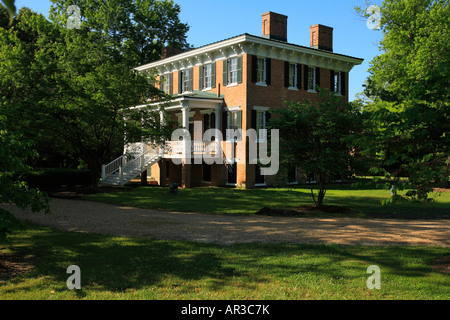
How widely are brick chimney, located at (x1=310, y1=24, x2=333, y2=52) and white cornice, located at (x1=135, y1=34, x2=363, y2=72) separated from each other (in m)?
1.32

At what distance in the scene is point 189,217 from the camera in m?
13.6

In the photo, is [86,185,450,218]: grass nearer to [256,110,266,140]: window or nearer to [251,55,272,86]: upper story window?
[256,110,266,140]: window

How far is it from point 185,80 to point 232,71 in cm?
575

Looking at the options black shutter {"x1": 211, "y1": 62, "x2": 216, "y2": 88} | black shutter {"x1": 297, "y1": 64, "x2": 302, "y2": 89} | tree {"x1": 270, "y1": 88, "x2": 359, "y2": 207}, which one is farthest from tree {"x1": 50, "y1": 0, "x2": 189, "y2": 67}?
tree {"x1": 270, "y1": 88, "x2": 359, "y2": 207}

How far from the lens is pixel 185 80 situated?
1228 inches

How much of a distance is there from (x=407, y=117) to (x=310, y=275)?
10.0 feet

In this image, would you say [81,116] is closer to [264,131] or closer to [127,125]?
[127,125]

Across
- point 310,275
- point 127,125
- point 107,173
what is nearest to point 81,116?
point 127,125

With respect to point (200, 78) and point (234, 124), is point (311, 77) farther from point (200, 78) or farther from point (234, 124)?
point (200, 78)

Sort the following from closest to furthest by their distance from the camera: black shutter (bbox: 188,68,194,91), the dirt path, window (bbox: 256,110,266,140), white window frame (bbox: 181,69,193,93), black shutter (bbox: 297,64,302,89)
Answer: the dirt path < window (bbox: 256,110,266,140) < black shutter (bbox: 297,64,302,89) < black shutter (bbox: 188,68,194,91) < white window frame (bbox: 181,69,193,93)

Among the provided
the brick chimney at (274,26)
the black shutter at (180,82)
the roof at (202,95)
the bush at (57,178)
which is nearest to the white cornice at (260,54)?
the black shutter at (180,82)

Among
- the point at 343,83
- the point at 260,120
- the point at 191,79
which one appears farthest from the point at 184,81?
the point at 343,83

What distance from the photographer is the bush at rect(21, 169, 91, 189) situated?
86.9 ft

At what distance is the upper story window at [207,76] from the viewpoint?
28094mm
